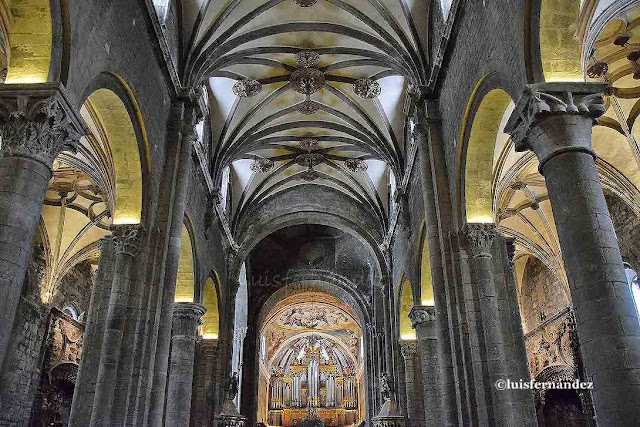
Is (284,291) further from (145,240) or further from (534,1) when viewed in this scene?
(534,1)

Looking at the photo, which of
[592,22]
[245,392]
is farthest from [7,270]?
[245,392]

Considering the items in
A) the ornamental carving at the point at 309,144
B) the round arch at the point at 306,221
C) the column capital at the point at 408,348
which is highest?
the ornamental carving at the point at 309,144

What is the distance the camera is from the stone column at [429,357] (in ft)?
48.7

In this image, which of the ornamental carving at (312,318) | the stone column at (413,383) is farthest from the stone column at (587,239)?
the ornamental carving at (312,318)

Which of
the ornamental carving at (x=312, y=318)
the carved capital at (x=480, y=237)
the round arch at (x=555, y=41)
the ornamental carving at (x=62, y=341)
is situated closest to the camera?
the round arch at (x=555, y=41)

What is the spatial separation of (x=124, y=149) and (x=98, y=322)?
3.38 m

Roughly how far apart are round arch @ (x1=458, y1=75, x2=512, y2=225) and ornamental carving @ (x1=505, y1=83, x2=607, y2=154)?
294 cm

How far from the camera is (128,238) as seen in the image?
10.2m

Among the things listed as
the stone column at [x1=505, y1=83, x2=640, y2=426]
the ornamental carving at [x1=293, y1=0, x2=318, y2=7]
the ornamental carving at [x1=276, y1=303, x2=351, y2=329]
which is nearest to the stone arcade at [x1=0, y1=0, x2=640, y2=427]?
the stone column at [x1=505, y1=83, x2=640, y2=426]

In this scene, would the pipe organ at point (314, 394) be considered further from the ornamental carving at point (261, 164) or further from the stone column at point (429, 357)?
the stone column at point (429, 357)

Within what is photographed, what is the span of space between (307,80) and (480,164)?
6.63 metres

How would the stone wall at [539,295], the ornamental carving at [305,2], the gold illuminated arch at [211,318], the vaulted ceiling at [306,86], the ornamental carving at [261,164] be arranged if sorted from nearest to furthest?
the vaulted ceiling at [306,86] < the ornamental carving at [305,2] < the gold illuminated arch at [211,318] < the stone wall at [539,295] < the ornamental carving at [261,164]

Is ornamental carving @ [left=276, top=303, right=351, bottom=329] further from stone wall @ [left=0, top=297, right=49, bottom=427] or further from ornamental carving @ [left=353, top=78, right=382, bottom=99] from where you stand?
ornamental carving @ [left=353, top=78, right=382, bottom=99]

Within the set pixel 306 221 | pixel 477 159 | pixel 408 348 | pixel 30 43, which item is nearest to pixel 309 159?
pixel 306 221
